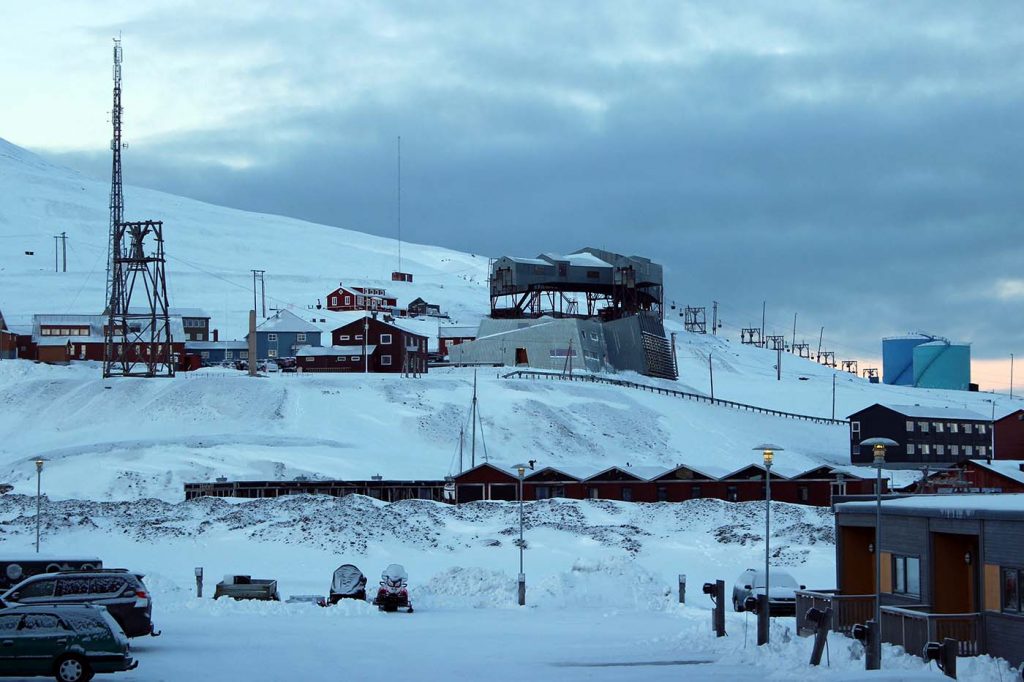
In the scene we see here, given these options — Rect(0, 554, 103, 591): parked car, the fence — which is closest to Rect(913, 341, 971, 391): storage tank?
the fence

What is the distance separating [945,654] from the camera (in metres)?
20.9

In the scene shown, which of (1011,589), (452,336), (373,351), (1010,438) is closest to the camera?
(1011,589)

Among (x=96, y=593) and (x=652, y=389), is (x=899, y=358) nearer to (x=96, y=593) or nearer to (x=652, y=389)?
(x=652, y=389)

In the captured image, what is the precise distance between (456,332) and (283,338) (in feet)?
58.7

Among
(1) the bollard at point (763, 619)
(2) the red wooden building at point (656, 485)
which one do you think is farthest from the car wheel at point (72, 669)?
(2) the red wooden building at point (656, 485)

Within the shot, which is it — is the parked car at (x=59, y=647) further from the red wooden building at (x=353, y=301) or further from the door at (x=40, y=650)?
the red wooden building at (x=353, y=301)

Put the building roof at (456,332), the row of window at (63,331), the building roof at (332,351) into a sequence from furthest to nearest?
the building roof at (456,332) < the row of window at (63,331) < the building roof at (332,351)

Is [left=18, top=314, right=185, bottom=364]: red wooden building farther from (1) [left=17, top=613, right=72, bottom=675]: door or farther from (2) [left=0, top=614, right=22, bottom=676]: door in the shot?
(1) [left=17, top=613, right=72, bottom=675]: door

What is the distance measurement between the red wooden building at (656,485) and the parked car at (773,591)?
1294 inches

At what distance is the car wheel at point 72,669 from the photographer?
2098cm

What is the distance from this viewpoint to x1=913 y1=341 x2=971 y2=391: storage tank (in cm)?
15588

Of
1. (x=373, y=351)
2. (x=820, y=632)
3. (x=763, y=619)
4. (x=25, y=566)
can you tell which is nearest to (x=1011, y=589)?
(x=820, y=632)

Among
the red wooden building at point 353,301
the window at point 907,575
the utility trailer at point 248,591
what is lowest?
the utility trailer at point 248,591

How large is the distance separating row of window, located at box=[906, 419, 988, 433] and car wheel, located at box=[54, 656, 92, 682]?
250 ft
